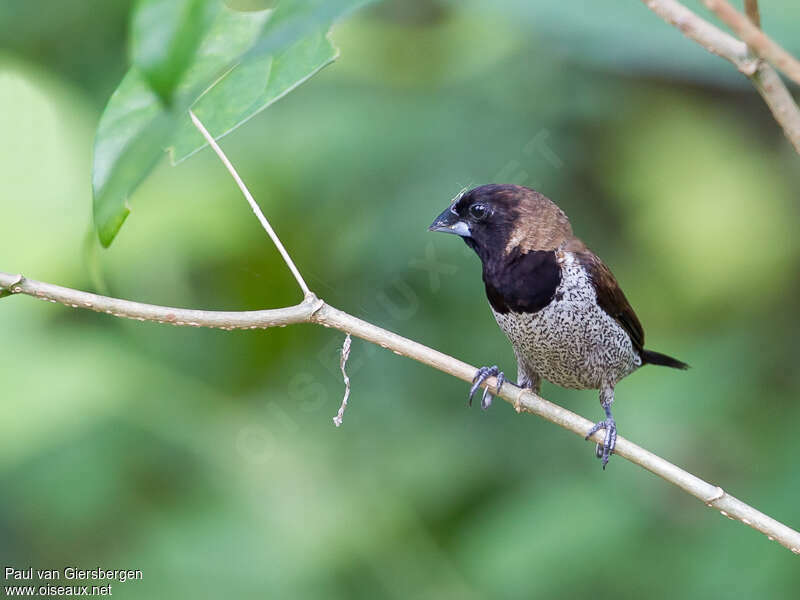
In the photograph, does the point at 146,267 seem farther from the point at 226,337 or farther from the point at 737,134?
the point at 737,134

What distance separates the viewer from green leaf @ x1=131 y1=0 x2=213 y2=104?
0.85 meters

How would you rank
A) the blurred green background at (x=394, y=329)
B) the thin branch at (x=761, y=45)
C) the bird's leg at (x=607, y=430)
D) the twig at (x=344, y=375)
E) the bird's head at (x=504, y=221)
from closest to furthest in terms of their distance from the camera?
the thin branch at (x=761, y=45)
the twig at (x=344, y=375)
the bird's leg at (x=607, y=430)
the bird's head at (x=504, y=221)
the blurred green background at (x=394, y=329)

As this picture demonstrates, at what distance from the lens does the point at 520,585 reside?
3.52m

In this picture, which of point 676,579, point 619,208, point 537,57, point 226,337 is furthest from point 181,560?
point 537,57

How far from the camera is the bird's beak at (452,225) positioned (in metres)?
2.81

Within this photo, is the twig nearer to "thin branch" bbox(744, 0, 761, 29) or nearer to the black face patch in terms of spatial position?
the black face patch

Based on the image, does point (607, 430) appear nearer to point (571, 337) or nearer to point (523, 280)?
point (571, 337)

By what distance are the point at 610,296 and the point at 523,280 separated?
42 cm

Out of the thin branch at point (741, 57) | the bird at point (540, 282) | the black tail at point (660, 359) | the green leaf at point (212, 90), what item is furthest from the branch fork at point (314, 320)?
the black tail at point (660, 359)

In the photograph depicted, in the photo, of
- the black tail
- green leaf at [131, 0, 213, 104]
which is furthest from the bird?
green leaf at [131, 0, 213, 104]

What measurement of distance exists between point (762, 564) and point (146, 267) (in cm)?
273

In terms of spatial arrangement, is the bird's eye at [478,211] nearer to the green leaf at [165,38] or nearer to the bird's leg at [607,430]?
the bird's leg at [607,430]

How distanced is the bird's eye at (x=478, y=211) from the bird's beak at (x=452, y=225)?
42 millimetres

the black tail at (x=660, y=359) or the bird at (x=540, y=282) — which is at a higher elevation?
the bird at (x=540, y=282)
